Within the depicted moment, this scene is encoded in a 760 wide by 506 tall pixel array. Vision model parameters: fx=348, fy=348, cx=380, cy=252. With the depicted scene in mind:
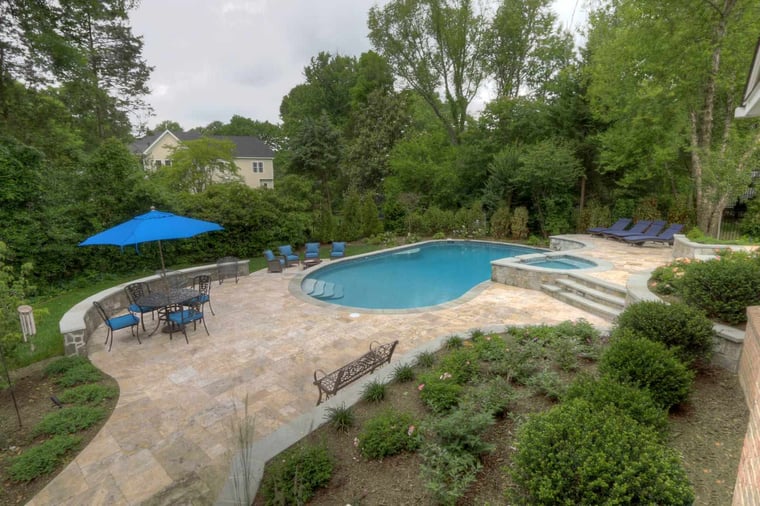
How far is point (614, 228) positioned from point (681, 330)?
15.3 m

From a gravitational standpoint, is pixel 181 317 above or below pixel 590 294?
above

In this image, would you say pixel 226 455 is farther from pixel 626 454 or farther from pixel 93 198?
pixel 93 198

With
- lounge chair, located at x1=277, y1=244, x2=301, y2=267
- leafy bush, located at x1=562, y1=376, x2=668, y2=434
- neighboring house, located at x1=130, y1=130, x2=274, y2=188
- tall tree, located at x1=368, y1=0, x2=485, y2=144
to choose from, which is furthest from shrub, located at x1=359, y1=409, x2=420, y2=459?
neighboring house, located at x1=130, y1=130, x2=274, y2=188

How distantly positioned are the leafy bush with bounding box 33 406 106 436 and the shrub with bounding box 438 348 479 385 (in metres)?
4.37

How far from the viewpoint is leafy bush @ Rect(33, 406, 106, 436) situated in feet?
13.5

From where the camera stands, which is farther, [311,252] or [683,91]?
[311,252]

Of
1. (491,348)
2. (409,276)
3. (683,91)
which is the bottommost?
(409,276)

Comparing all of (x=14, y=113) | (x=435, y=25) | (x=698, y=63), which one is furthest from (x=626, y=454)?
(x=435, y=25)

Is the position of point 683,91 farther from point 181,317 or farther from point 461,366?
point 181,317

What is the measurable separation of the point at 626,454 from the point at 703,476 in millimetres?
1074

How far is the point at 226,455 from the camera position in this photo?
3740 mm

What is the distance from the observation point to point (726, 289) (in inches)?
174

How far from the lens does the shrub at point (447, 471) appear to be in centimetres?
249

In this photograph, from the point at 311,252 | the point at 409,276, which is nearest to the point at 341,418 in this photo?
the point at 409,276
